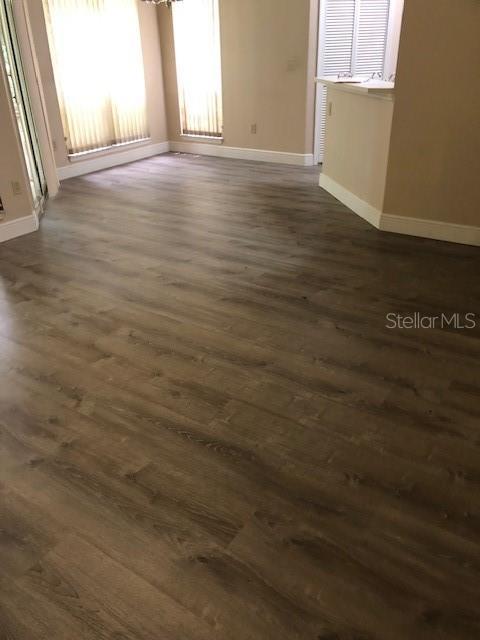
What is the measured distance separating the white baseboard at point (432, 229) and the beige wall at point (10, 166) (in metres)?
3.19

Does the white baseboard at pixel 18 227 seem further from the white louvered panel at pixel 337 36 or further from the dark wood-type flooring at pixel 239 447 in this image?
the white louvered panel at pixel 337 36

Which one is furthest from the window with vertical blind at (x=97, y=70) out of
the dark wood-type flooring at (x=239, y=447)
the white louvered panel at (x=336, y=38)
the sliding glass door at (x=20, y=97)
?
the dark wood-type flooring at (x=239, y=447)

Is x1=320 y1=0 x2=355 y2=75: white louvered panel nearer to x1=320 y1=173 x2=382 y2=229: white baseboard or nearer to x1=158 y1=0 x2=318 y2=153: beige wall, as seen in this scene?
x1=158 y1=0 x2=318 y2=153: beige wall

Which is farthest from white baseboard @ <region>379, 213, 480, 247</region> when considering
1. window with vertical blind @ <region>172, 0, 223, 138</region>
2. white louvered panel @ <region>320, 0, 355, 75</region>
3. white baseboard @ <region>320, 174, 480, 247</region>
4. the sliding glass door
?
window with vertical blind @ <region>172, 0, 223, 138</region>

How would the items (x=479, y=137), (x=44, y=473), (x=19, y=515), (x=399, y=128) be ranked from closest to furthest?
(x=19, y=515) → (x=44, y=473) → (x=479, y=137) → (x=399, y=128)

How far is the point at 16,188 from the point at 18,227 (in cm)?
34

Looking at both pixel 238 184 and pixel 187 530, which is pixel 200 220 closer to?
pixel 238 184

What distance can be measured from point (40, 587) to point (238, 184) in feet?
17.5

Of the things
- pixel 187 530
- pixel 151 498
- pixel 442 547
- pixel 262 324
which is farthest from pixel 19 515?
pixel 262 324

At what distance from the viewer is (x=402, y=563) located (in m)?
1.67

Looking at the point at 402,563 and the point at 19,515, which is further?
the point at 19,515

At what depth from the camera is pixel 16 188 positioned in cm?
465

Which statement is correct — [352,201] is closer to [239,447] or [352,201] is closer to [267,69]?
[267,69]

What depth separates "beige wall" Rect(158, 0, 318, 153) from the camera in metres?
6.40
